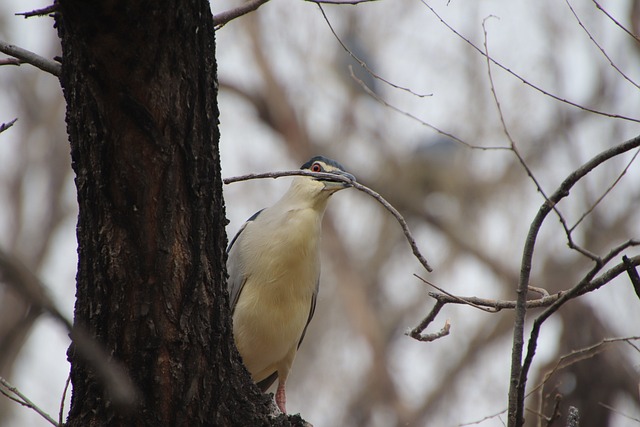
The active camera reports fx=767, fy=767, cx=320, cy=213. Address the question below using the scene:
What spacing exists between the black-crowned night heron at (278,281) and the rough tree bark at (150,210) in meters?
1.66

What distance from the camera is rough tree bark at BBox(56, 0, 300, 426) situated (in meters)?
1.78

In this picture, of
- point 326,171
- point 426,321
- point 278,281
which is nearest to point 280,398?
point 278,281

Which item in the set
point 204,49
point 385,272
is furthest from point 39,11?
point 385,272

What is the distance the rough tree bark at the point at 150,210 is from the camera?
178 centimetres

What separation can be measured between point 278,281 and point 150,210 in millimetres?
1933

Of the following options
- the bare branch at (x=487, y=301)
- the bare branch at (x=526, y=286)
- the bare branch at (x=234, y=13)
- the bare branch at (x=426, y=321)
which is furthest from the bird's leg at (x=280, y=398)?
the bare branch at (x=234, y=13)

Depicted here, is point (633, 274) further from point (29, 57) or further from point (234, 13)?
point (29, 57)

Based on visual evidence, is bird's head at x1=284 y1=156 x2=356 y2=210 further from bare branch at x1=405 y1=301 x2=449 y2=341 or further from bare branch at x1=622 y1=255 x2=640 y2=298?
bare branch at x1=622 y1=255 x2=640 y2=298

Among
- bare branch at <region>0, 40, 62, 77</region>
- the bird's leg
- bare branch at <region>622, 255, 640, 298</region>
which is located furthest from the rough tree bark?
the bird's leg

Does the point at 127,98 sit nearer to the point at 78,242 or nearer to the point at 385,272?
the point at 78,242

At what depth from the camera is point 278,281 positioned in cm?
379

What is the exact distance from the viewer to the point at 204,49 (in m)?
1.90

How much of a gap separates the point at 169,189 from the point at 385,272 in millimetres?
9421

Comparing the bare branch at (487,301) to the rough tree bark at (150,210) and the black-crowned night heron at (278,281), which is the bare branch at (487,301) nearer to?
the rough tree bark at (150,210)
